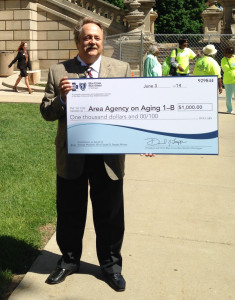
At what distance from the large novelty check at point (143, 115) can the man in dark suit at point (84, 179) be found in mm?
123

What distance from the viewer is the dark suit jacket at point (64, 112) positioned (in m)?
3.45

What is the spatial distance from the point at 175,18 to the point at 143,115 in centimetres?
5342

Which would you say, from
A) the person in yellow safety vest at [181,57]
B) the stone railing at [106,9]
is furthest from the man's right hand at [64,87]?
the stone railing at [106,9]

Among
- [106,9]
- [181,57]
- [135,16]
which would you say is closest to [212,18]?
[106,9]

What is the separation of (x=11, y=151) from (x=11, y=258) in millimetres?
4082

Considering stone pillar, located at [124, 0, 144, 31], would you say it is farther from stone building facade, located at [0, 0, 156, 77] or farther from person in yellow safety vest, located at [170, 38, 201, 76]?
person in yellow safety vest, located at [170, 38, 201, 76]

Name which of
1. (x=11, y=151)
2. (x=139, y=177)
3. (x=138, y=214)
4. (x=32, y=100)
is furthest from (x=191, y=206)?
(x=32, y=100)

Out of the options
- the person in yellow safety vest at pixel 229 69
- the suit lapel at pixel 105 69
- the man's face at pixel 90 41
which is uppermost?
the person in yellow safety vest at pixel 229 69

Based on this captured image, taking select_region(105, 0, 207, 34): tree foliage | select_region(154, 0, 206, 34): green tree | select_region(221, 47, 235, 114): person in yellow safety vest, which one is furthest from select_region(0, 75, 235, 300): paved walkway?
select_region(154, 0, 206, 34): green tree

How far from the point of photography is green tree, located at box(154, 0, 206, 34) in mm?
52969

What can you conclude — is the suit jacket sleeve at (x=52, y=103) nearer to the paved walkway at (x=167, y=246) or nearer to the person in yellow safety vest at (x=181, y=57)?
the paved walkway at (x=167, y=246)

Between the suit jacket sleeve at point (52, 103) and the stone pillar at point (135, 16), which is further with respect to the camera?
the stone pillar at point (135, 16)

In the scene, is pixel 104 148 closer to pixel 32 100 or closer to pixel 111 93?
pixel 111 93

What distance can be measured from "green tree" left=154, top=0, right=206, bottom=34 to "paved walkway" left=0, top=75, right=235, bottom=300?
48.3 meters
